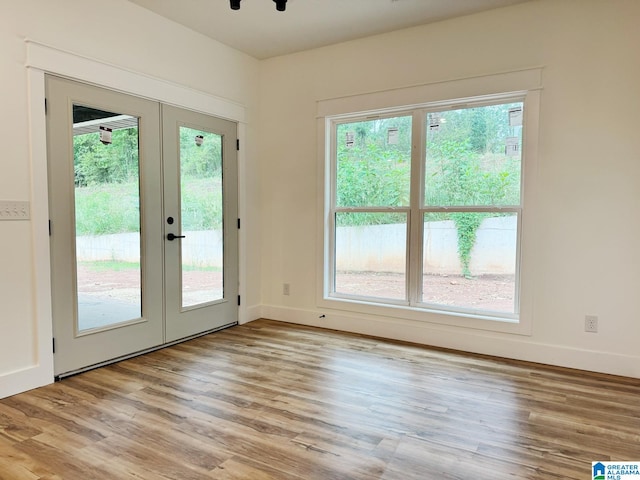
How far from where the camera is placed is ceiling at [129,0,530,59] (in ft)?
10.8

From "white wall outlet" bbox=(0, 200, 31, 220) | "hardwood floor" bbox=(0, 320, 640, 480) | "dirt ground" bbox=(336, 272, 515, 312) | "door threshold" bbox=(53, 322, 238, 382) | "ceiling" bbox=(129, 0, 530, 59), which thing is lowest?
"hardwood floor" bbox=(0, 320, 640, 480)

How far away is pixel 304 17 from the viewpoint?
357 centimetres

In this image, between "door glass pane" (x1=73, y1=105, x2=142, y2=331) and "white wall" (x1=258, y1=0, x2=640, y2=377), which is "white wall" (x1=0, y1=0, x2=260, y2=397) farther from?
"white wall" (x1=258, y1=0, x2=640, y2=377)

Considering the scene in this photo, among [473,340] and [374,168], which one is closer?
[473,340]

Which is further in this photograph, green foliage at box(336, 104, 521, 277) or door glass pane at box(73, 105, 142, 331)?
green foliage at box(336, 104, 521, 277)

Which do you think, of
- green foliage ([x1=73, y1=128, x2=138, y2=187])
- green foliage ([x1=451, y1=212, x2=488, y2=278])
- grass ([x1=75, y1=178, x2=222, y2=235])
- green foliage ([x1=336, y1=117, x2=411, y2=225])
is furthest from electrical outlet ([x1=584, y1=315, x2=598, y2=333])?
green foliage ([x1=73, y1=128, x2=138, y2=187])

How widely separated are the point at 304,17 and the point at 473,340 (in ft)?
10.5

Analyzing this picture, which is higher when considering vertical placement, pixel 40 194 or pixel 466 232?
pixel 40 194

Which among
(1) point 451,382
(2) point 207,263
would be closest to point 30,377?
(2) point 207,263

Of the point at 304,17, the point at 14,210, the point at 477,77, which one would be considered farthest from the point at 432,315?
the point at 14,210

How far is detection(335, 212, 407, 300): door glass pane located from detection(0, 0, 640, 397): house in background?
273 mm

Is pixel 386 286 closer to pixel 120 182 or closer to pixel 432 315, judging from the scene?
pixel 432 315

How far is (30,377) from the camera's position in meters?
2.75

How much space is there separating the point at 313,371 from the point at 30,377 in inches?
76.4
